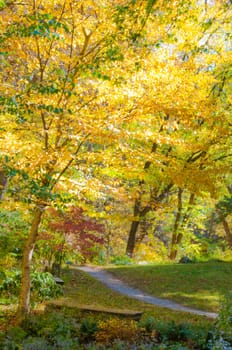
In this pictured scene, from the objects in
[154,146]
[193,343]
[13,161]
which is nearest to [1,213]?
[13,161]

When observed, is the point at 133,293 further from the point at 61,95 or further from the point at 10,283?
the point at 61,95

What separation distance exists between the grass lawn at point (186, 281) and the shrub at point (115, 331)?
425 centimetres

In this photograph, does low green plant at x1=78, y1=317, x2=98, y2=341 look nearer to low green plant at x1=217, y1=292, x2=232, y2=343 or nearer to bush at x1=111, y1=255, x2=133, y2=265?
low green plant at x1=217, y1=292, x2=232, y2=343

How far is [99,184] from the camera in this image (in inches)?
266

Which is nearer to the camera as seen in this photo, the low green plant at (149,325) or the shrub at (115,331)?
the shrub at (115,331)

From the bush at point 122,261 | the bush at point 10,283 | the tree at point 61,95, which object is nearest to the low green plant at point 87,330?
the tree at point 61,95

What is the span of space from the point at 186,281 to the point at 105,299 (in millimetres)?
3398

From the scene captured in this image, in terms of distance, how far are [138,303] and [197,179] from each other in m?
4.48

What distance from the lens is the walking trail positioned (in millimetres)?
9773

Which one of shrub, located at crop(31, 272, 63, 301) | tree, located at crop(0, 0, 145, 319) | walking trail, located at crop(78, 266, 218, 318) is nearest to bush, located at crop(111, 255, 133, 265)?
walking trail, located at crop(78, 266, 218, 318)

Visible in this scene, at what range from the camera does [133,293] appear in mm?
12094

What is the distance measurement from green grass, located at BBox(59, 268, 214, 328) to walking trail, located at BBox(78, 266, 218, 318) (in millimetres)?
391

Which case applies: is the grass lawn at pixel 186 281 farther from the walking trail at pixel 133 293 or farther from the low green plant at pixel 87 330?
the low green plant at pixel 87 330

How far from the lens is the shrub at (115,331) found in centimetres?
589
